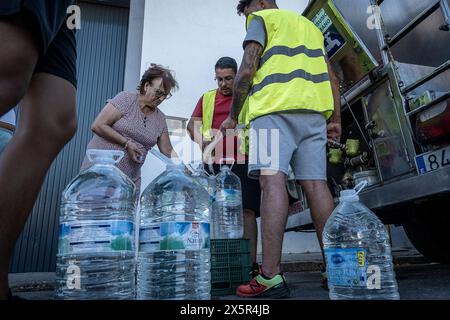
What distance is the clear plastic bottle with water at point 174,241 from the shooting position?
1.40m

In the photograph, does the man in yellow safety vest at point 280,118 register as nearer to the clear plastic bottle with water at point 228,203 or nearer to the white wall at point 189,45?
the clear plastic bottle with water at point 228,203

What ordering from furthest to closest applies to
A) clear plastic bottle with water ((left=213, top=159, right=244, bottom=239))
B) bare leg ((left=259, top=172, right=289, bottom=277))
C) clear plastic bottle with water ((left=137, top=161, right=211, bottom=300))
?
clear plastic bottle with water ((left=213, top=159, right=244, bottom=239))
bare leg ((left=259, top=172, right=289, bottom=277))
clear plastic bottle with water ((left=137, top=161, right=211, bottom=300))

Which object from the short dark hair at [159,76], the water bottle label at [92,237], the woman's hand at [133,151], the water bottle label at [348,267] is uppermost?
the short dark hair at [159,76]

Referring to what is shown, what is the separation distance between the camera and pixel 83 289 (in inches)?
65.5

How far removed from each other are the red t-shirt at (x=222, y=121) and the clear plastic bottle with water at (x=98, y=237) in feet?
3.88

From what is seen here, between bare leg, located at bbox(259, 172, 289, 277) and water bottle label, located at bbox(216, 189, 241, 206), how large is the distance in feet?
2.92

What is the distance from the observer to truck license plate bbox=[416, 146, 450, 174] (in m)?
2.12

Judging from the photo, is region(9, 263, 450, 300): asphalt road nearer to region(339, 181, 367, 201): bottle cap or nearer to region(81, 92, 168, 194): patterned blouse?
region(339, 181, 367, 201): bottle cap

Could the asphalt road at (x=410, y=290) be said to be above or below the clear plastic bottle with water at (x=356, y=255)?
below

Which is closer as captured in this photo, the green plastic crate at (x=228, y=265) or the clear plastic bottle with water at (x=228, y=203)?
the green plastic crate at (x=228, y=265)

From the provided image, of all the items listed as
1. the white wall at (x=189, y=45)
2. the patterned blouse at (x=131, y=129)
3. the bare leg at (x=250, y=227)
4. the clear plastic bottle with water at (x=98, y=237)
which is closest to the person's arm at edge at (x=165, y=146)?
the patterned blouse at (x=131, y=129)

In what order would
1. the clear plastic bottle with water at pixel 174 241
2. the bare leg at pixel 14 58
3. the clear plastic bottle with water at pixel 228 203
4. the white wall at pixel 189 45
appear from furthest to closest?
the white wall at pixel 189 45 < the clear plastic bottle with water at pixel 228 203 < the clear plastic bottle with water at pixel 174 241 < the bare leg at pixel 14 58

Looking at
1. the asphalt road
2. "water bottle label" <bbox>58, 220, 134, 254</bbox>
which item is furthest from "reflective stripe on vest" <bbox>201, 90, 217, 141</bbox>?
"water bottle label" <bbox>58, 220, 134, 254</bbox>

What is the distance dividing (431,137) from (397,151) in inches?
14.6
